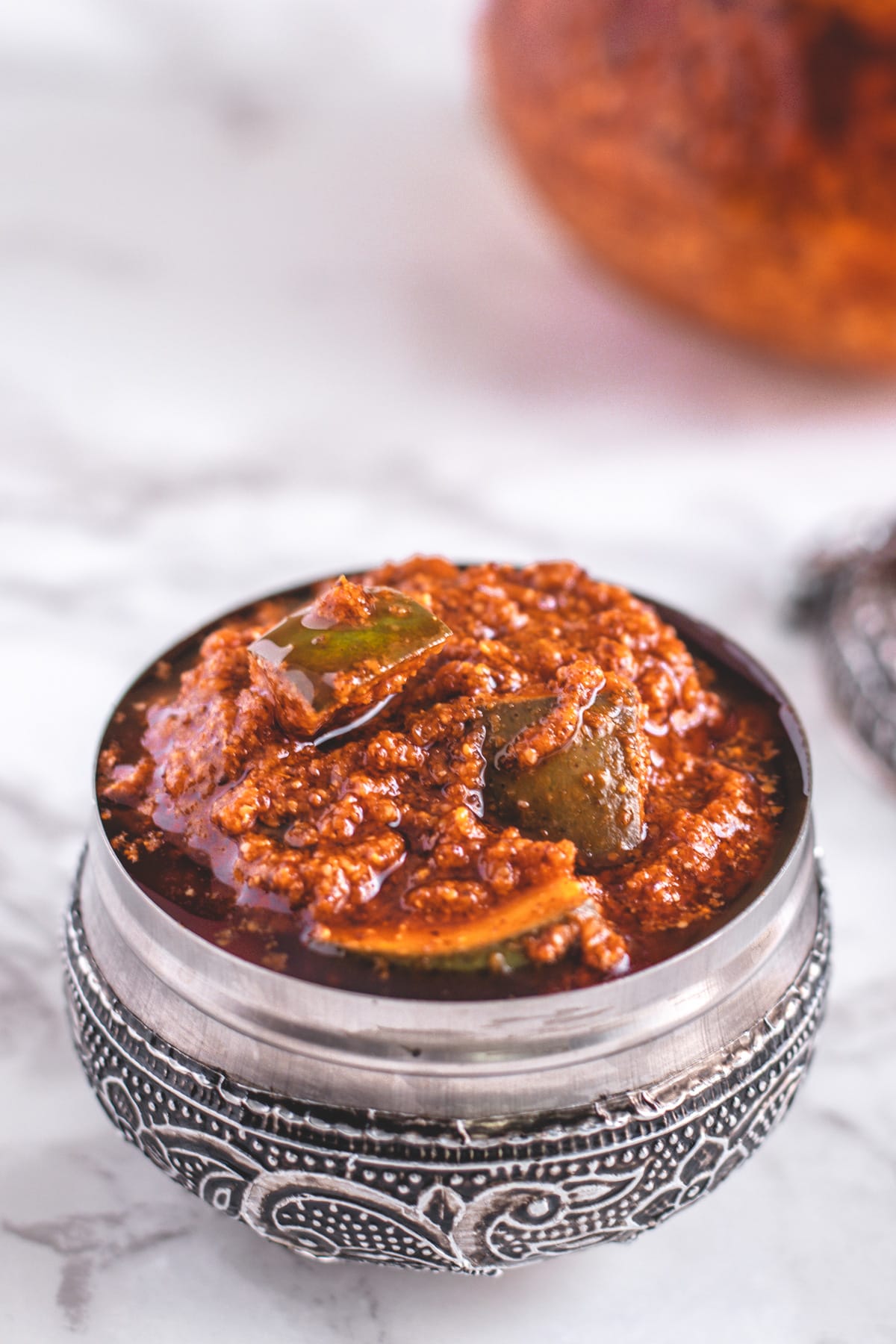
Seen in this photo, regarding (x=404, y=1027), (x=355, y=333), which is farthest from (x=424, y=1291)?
(x=355, y=333)

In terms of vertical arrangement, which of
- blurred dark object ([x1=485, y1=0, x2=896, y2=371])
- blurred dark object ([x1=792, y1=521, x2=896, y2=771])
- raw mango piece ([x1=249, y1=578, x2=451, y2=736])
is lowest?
blurred dark object ([x1=792, y1=521, x2=896, y2=771])

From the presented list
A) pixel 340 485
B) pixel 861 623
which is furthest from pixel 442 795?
pixel 340 485

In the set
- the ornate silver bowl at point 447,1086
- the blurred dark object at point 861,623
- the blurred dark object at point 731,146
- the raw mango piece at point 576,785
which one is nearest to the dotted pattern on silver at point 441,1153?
the ornate silver bowl at point 447,1086

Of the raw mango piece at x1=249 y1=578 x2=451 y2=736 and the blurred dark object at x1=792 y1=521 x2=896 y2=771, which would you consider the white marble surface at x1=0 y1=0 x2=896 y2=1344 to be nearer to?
the blurred dark object at x1=792 y1=521 x2=896 y2=771

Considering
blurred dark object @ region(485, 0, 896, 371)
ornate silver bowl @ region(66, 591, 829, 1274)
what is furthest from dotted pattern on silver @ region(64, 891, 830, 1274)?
blurred dark object @ region(485, 0, 896, 371)

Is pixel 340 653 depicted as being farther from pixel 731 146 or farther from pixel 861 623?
pixel 731 146
